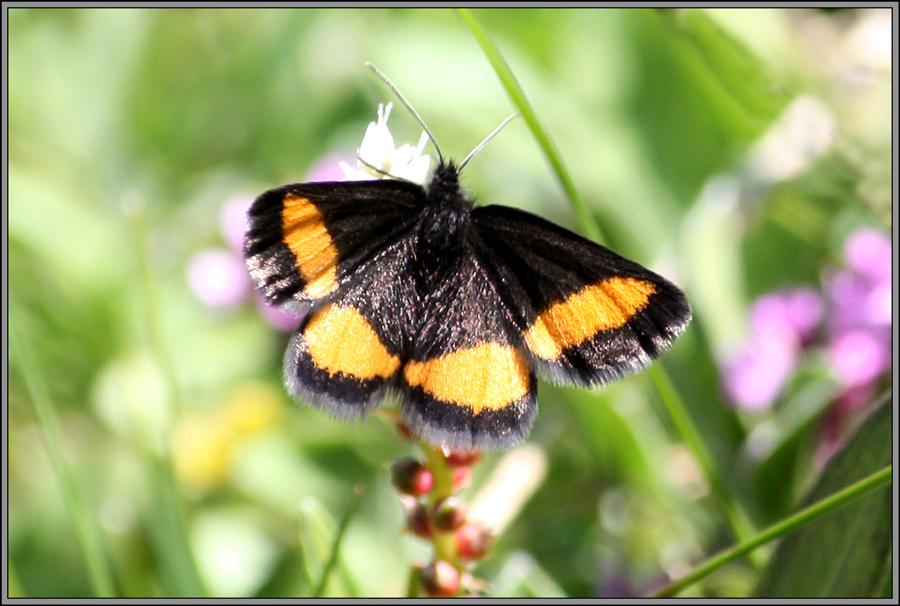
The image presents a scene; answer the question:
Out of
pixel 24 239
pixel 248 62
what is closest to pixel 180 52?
pixel 248 62

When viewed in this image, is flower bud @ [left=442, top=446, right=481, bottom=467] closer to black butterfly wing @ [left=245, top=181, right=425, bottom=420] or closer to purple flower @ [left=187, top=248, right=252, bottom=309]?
black butterfly wing @ [left=245, top=181, right=425, bottom=420]

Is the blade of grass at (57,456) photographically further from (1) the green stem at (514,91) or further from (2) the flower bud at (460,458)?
(1) the green stem at (514,91)

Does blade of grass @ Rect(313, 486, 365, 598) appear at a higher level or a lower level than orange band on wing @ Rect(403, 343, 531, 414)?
lower

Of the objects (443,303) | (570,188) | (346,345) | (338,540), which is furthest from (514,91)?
(338,540)

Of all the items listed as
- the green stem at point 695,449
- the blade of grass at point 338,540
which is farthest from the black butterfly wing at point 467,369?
the green stem at point 695,449

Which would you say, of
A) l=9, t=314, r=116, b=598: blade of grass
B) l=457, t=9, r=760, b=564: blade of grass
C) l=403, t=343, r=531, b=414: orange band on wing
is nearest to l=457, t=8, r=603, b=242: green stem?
l=457, t=9, r=760, b=564: blade of grass

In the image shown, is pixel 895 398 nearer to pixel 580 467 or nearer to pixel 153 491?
pixel 580 467
